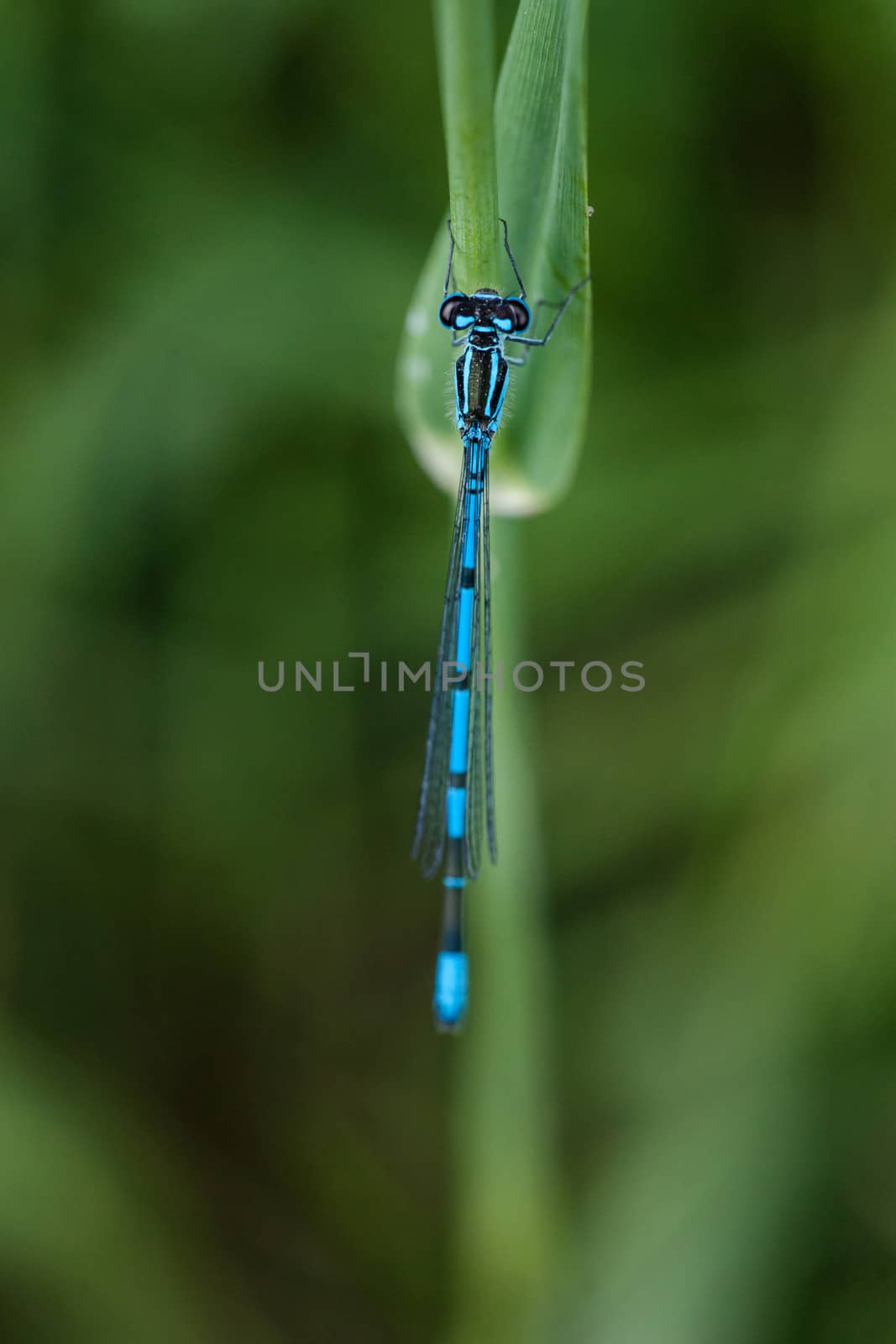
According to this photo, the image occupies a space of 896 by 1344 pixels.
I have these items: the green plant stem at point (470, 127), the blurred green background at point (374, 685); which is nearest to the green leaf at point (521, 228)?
the green plant stem at point (470, 127)

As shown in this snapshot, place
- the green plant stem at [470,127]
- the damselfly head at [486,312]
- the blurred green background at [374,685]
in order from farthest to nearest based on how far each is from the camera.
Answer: the blurred green background at [374,685] → the damselfly head at [486,312] → the green plant stem at [470,127]

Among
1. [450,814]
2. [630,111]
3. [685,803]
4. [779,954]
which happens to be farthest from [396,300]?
[779,954]

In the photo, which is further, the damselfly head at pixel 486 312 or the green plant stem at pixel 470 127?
the damselfly head at pixel 486 312

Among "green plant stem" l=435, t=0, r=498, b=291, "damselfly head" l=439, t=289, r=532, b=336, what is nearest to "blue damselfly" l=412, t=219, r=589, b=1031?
"damselfly head" l=439, t=289, r=532, b=336

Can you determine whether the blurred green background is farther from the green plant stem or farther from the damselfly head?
the green plant stem

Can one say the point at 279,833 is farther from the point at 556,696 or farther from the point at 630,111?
the point at 630,111

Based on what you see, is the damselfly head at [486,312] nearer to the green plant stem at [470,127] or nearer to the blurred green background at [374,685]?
the green plant stem at [470,127]
